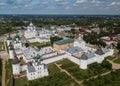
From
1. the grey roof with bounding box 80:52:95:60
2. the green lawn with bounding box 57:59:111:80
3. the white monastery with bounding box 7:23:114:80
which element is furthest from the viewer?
the grey roof with bounding box 80:52:95:60

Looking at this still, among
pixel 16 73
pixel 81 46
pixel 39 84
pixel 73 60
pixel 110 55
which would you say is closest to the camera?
pixel 39 84

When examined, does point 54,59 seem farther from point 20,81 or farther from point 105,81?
point 105,81

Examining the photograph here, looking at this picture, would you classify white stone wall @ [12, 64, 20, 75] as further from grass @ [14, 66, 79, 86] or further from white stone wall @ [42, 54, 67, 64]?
white stone wall @ [42, 54, 67, 64]

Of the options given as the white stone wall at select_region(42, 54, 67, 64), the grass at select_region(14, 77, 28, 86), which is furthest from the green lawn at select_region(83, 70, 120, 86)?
the white stone wall at select_region(42, 54, 67, 64)

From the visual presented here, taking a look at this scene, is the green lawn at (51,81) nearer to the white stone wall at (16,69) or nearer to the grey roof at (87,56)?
the white stone wall at (16,69)

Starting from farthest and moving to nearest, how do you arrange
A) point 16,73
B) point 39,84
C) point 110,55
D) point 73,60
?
point 110,55
point 73,60
point 16,73
point 39,84

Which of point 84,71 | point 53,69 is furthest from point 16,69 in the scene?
point 84,71

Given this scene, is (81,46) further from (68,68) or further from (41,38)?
(41,38)

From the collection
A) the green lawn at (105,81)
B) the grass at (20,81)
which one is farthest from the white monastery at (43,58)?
the green lawn at (105,81)

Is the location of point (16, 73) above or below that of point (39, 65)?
below

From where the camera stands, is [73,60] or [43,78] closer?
[43,78]

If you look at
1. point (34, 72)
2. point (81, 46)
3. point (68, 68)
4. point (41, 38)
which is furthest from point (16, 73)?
point (41, 38)
